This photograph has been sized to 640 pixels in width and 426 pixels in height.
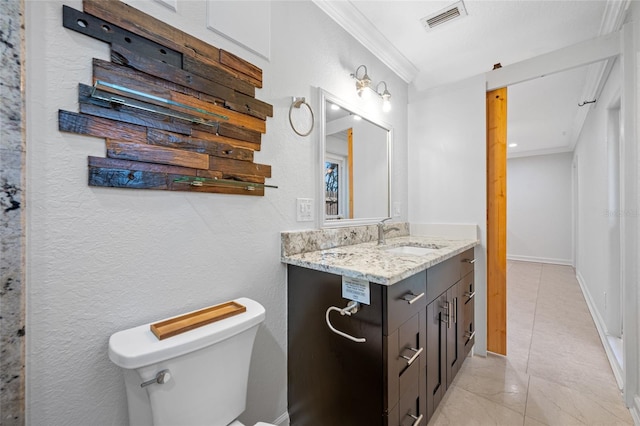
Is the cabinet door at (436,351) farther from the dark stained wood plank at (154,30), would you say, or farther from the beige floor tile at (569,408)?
the dark stained wood plank at (154,30)

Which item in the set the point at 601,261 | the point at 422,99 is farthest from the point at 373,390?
the point at 601,261

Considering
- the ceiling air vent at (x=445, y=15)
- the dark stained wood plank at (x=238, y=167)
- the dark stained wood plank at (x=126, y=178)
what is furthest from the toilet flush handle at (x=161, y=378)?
the ceiling air vent at (x=445, y=15)

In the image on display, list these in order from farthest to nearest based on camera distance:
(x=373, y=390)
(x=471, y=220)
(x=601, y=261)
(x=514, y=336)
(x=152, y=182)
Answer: (x=601, y=261), (x=514, y=336), (x=471, y=220), (x=373, y=390), (x=152, y=182)

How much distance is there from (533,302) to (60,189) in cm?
433

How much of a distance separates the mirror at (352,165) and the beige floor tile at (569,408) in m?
1.49

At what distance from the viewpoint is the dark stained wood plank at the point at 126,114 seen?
31.4 inches

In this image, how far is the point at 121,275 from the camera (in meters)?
0.87

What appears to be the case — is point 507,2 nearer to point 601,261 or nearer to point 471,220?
point 471,220

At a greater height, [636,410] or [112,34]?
[112,34]

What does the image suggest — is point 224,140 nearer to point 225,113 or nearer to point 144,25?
point 225,113

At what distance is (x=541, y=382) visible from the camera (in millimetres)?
1762

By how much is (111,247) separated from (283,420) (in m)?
1.22

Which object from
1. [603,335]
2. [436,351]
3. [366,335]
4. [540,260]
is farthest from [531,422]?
[540,260]

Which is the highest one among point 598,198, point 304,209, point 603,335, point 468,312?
point 598,198
